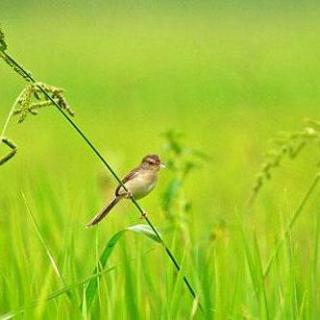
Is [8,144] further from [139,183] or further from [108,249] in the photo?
[108,249]

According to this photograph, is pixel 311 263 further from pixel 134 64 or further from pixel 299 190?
pixel 134 64

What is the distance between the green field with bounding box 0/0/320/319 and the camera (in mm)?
3047

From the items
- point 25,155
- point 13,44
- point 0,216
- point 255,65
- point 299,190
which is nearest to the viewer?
point 0,216

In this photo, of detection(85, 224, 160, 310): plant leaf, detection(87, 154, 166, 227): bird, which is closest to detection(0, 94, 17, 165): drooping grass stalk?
detection(87, 154, 166, 227): bird

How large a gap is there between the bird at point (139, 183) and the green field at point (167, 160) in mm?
189

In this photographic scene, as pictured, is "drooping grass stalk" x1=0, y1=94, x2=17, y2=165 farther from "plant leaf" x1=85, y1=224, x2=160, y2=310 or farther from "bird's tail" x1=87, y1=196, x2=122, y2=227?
"plant leaf" x1=85, y1=224, x2=160, y2=310

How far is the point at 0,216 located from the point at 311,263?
1573 mm

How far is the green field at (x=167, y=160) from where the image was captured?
3.05 m

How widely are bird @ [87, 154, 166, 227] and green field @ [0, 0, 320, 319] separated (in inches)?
7.5

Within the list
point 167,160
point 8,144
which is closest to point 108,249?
point 8,144

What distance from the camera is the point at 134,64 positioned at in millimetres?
17375

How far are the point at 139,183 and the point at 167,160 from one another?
93.9 inches

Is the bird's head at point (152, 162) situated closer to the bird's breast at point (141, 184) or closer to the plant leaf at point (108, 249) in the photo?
the bird's breast at point (141, 184)

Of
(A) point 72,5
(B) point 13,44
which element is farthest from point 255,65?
(A) point 72,5
